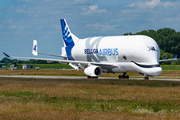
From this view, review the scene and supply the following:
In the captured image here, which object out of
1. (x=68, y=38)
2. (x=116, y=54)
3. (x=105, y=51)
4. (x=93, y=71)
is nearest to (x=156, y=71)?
(x=116, y=54)

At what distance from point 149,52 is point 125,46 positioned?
353 centimetres

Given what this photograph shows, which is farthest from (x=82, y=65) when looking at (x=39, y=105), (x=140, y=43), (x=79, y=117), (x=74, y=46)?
(x=79, y=117)

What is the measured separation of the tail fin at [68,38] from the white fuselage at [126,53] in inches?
182

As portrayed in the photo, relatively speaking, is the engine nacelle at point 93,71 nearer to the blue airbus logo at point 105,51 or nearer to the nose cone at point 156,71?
the blue airbus logo at point 105,51

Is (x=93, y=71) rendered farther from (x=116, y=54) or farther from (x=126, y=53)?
(x=126, y=53)

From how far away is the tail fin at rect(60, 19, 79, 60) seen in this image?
55300 millimetres

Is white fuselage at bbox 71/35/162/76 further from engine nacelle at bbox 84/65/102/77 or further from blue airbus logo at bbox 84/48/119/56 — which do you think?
engine nacelle at bbox 84/65/102/77

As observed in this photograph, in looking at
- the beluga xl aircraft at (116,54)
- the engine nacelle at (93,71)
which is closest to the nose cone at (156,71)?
the beluga xl aircraft at (116,54)

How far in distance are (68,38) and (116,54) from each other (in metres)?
14.4

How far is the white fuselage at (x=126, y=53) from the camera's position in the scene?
134 feet

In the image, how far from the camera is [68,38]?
185 feet

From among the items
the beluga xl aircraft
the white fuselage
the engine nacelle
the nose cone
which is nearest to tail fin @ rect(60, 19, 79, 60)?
the beluga xl aircraft

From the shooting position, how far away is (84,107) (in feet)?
55.9

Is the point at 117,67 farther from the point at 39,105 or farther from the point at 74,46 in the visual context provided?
the point at 39,105
